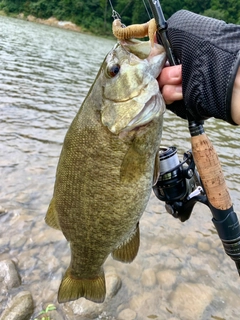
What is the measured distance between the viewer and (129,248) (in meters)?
2.32

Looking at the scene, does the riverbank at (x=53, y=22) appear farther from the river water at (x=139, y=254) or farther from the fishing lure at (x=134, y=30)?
the fishing lure at (x=134, y=30)

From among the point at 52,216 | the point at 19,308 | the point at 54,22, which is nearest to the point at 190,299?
the point at 19,308

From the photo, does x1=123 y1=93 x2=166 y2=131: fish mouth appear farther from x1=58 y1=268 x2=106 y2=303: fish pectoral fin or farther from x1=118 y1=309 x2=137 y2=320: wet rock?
x1=118 y1=309 x2=137 y2=320: wet rock

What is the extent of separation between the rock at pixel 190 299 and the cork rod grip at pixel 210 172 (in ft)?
4.74

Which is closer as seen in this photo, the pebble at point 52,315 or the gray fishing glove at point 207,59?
the gray fishing glove at point 207,59

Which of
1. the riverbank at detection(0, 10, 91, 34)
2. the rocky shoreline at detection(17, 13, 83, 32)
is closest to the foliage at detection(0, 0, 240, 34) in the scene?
the riverbank at detection(0, 10, 91, 34)

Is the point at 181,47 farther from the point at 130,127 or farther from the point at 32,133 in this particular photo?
the point at 32,133

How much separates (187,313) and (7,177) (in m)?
3.11

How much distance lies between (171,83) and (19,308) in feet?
7.33

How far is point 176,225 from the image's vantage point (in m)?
4.62

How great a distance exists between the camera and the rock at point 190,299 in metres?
3.28

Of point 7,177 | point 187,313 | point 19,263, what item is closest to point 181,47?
point 187,313

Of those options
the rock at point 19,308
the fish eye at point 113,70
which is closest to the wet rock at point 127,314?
the rock at point 19,308

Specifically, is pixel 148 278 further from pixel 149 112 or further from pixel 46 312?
pixel 149 112
